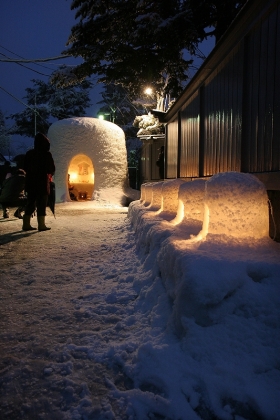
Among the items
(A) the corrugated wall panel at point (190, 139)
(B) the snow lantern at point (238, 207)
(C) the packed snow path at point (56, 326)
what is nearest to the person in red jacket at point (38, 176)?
(C) the packed snow path at point (56, 326)

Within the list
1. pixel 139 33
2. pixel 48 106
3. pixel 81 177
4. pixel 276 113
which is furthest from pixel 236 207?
pixel 48 106

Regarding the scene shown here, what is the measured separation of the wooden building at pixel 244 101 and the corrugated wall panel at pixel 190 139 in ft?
0.15

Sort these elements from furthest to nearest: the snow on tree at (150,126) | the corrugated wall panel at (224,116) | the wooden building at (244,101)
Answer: the snow on tree at (150,126) → the corrugated wall panel at (224,116) → the wooden building at (244,101)

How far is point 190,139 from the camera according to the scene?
7137 mm

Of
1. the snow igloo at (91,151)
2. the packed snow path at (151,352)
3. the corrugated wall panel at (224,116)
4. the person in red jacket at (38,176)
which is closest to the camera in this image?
the packed snow path at (151,352)

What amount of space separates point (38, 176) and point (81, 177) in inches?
648

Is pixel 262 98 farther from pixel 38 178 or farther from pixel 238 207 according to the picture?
pixel 38 178

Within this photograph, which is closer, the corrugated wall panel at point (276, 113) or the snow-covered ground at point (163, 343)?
the snow-covered ground at point (163, 343)

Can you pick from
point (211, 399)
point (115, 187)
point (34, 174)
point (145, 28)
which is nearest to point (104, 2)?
point (145, 28)

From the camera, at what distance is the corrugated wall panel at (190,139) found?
6570mm

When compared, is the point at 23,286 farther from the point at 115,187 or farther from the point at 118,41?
the point at 115,187

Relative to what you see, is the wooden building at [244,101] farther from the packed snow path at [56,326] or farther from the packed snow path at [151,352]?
the packed snow path at [56,326]

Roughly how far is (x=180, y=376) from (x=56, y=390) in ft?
2.41

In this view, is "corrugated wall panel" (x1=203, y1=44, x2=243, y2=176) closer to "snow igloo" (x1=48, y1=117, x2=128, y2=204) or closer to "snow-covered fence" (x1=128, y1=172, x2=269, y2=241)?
"snow-covered fence" (x1=128, y1=172, x2=269, y2=241)
